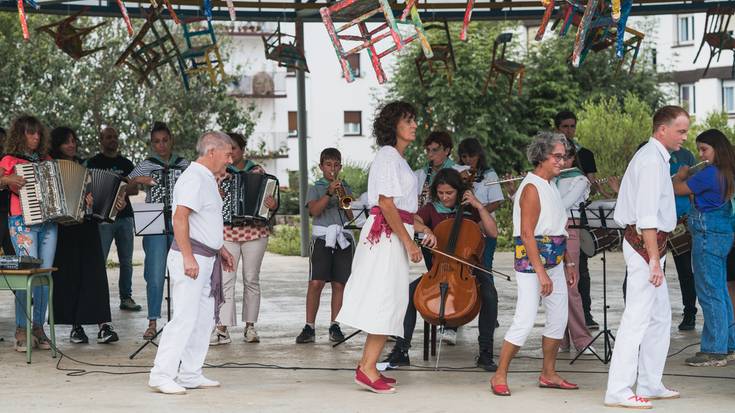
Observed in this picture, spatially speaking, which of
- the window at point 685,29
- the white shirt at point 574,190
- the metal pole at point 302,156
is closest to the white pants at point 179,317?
the white shirt at point 574,190

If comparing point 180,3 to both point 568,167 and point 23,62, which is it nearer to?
point 568,167

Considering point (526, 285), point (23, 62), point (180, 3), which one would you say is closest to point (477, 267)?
point (526, 285)

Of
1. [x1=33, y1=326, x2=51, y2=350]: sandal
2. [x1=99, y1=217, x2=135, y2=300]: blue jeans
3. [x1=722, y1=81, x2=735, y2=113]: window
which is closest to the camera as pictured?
[x1=33, y1=326, x2=51, y2=350]: sandal

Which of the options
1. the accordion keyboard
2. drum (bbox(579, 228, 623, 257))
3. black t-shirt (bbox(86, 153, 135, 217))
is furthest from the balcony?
drum (bbox(579, 228, 623, 257))

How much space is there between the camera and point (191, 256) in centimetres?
811

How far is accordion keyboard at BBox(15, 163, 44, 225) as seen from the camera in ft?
32.8

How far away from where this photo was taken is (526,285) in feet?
26.3

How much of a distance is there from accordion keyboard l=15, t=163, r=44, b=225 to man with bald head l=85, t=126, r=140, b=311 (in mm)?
1196

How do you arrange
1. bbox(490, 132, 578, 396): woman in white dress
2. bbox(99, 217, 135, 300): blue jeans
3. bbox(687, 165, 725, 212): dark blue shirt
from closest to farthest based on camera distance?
bbox(490, 132, 578, 396): woman in white dress
bbox(687, 165, 725, 212): dark blue shirt
bbox(99, 217, 135, 300): blue jeans

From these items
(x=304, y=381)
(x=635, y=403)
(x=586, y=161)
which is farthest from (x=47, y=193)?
(x=635, y=403)

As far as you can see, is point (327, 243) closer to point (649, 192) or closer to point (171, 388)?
Answer: point (171, 388)

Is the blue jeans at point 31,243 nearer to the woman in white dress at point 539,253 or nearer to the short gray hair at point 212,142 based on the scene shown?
the short gray hair at point 212,142

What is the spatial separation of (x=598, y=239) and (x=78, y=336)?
4.63 meters

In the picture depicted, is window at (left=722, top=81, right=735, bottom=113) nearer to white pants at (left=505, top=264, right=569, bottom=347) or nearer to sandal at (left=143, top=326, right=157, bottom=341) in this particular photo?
sandal at (left=143, top=326, right=157, bottom=341)
